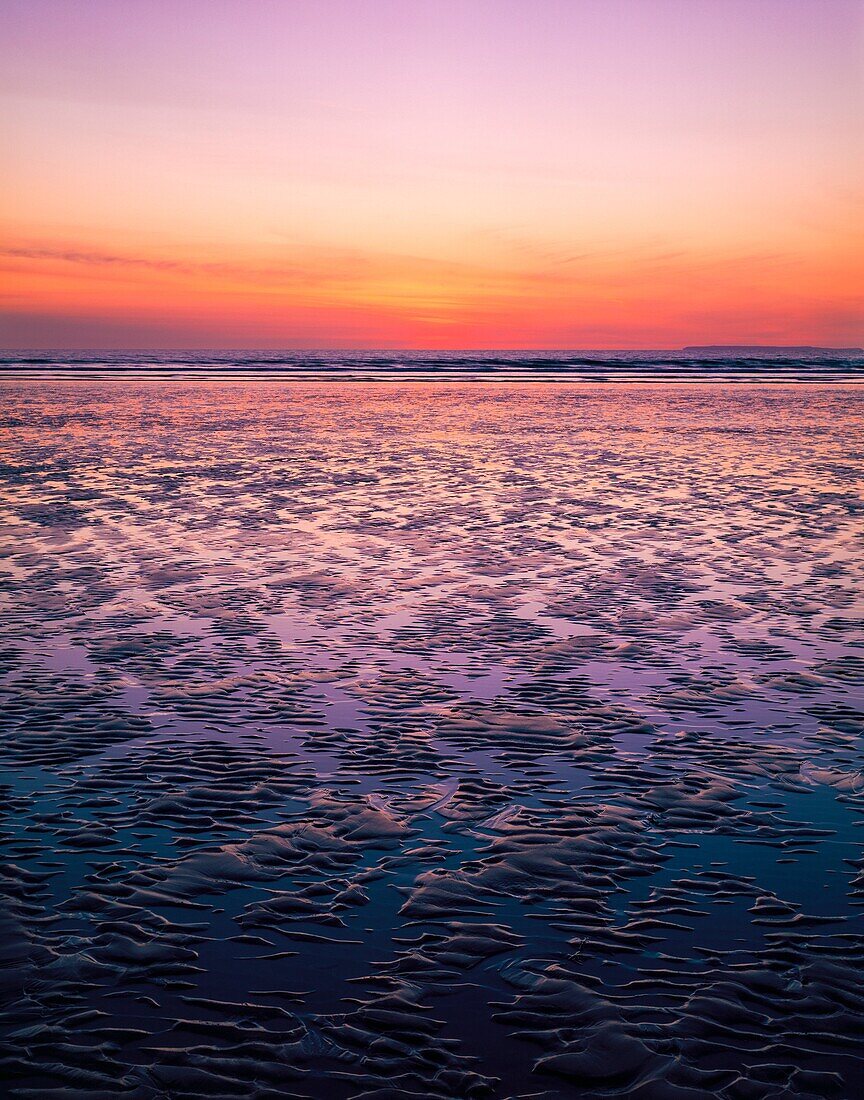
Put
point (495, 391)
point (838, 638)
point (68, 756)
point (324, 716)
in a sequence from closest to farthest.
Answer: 1. point (68, 756)
2. point (324, 716)
3. point (838, 638)
4. point (495, 391)

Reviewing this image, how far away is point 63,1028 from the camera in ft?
13.5

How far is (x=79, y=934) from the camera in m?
4.81

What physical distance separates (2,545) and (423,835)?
1140 cm

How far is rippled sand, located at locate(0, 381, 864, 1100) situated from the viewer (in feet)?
13.3

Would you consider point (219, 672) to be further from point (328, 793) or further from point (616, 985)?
point (616, 985)

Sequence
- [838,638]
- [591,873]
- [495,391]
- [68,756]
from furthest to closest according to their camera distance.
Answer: [495,391]
[838,638]
[68,756]
[591,873]

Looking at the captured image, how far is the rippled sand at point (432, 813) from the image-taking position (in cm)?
406

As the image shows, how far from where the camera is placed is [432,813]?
6.25m

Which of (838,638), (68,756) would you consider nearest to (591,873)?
(68,756)

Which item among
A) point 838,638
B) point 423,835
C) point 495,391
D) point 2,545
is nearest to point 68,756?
point 423,835

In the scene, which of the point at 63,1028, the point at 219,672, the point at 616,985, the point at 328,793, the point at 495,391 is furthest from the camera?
the point at 495,391

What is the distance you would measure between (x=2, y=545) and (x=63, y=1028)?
479 inches

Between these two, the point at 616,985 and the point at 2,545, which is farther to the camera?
the point at 2,545

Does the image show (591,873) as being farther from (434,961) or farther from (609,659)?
(609,659)
